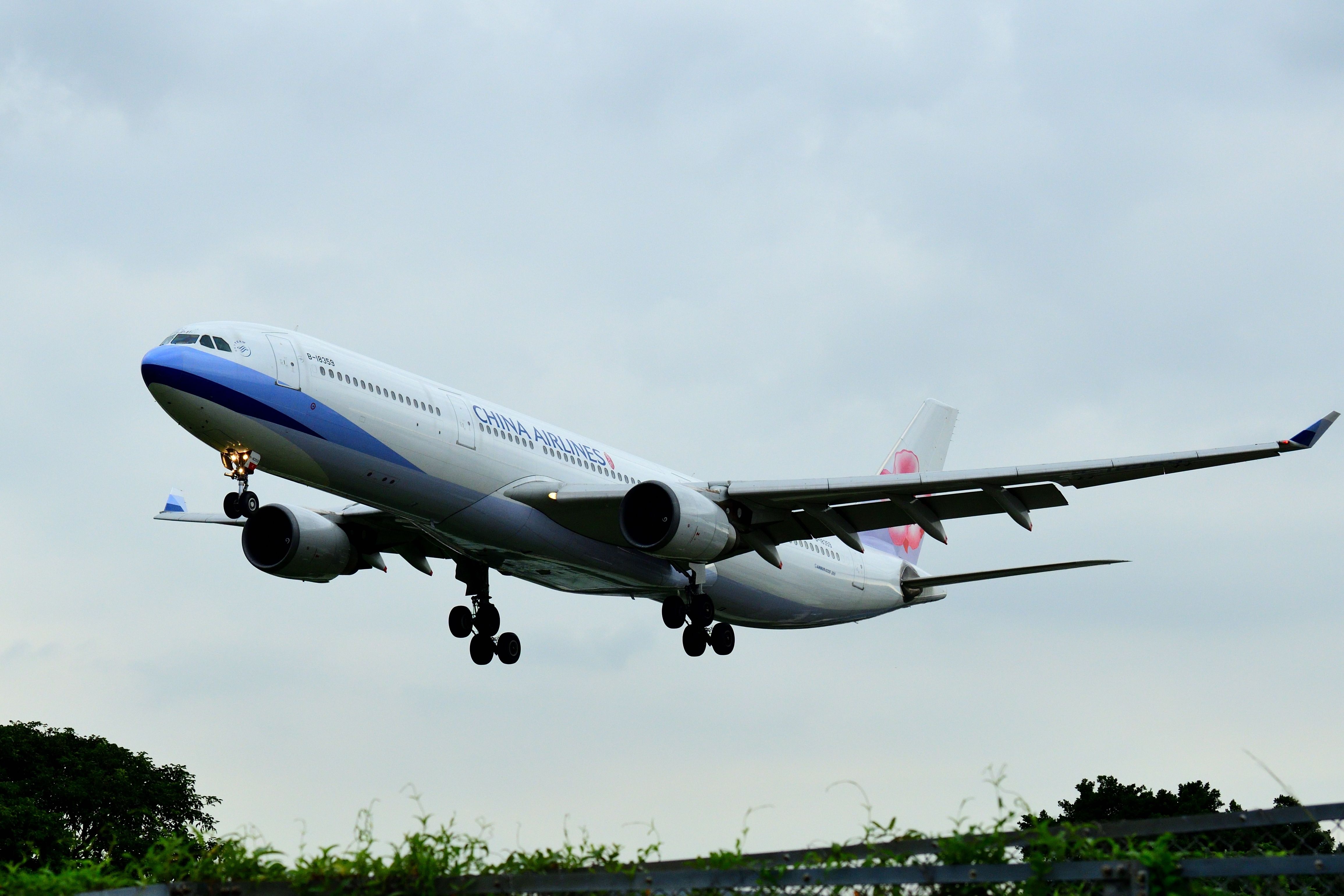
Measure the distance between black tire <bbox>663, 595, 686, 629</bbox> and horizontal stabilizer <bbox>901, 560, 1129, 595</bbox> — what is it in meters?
7.84

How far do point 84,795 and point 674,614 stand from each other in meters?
36.4

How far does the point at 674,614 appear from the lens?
104ft

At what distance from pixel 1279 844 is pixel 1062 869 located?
148 cm

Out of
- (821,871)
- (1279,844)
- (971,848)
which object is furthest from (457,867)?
(1279,844)

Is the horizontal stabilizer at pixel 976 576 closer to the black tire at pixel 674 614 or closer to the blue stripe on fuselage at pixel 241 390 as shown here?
the black tire at pixel 674 614

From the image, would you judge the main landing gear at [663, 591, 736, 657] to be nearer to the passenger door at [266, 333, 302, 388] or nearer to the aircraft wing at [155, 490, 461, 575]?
the aircraft wing at [155, 490, 461, 575]

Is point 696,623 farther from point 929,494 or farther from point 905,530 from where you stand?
point 905,530

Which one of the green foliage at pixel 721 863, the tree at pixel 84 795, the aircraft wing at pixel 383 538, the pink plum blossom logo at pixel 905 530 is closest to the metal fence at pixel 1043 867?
the green foliage at pixel 721 863

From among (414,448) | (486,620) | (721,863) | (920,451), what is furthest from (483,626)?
(721,863)

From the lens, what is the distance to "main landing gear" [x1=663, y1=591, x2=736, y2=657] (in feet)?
103

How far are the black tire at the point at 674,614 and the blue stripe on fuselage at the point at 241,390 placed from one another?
10.2 metres

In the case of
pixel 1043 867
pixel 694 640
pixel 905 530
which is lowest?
pixel 1043 867

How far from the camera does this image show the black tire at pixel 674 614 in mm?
31703

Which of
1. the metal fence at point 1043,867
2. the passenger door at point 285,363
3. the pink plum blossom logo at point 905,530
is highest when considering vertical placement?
the pink plum blossom logo at point 905,530
